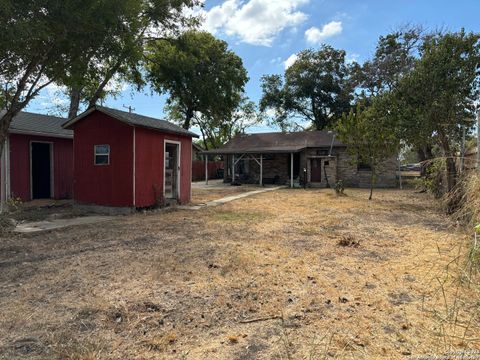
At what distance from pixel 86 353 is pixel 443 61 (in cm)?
1119

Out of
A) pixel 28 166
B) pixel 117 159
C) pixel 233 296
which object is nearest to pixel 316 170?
pixel 117 159

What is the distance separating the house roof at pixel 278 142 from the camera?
23.1m

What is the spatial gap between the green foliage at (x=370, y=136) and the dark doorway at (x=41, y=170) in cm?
1162

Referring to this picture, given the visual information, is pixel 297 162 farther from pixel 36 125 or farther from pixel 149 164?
pixel 36 125

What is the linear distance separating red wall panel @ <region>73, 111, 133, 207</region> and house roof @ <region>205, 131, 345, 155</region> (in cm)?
1335

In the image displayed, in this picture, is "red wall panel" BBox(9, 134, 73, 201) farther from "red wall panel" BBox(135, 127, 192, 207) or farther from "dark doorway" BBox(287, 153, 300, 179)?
"dark doorway" BBox(287, 153, 300, 179)

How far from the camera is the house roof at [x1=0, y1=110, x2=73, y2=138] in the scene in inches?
452

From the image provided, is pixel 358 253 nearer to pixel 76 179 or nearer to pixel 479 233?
pixel 479 233

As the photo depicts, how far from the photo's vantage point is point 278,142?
2555 cm

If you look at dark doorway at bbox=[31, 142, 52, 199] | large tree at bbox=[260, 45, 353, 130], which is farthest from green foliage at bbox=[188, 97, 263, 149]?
dark doorway at bbox=[31, 142, 52, 199]

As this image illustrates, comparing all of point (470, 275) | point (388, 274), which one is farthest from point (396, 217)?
point (470, 275)

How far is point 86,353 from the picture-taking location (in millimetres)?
2656

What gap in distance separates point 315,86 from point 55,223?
2745 cm

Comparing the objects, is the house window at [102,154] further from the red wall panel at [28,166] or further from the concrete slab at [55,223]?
the red wall panel at [28,166]
